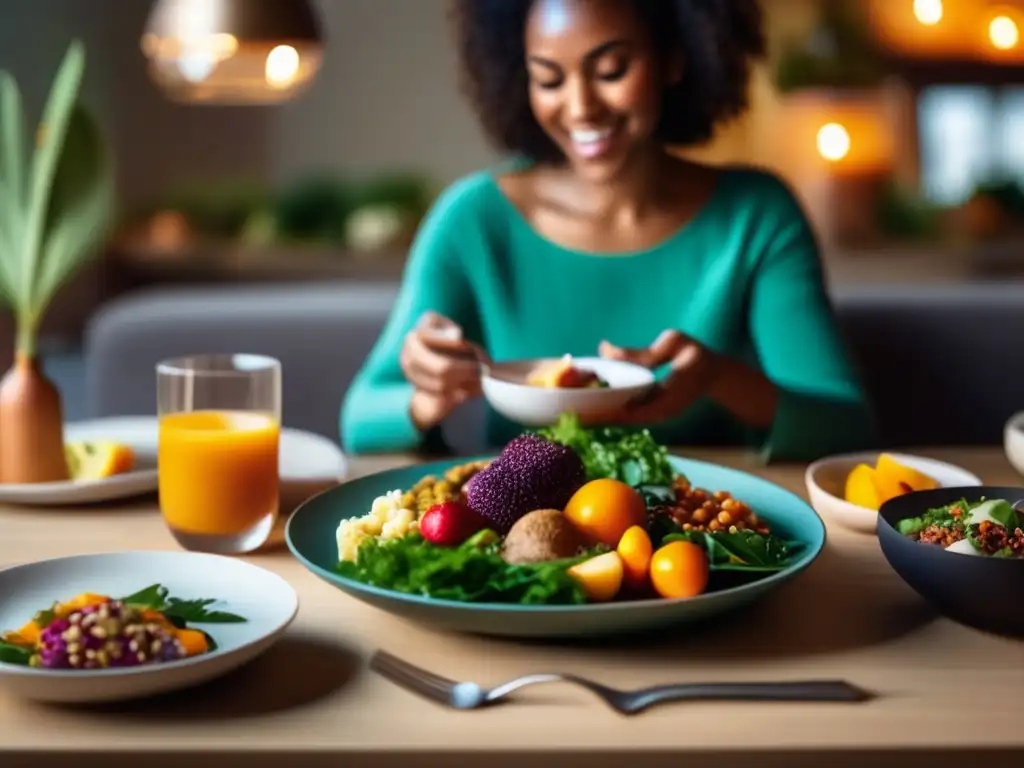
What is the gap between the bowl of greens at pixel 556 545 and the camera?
2.85 feet

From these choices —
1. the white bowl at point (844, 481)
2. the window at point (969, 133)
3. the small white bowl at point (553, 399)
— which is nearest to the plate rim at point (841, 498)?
the white bowl at point (844, 481)

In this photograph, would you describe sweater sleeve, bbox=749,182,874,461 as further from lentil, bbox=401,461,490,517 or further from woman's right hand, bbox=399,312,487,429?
lentil, bbox=401,461,490,517

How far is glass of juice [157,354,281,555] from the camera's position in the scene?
3.67 ft

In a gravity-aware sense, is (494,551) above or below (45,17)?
below

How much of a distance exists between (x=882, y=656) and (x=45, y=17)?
454 centimetres

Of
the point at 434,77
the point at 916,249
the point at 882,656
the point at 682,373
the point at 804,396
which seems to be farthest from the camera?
the point at 434,77

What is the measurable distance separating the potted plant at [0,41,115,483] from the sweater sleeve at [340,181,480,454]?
0.44 metres

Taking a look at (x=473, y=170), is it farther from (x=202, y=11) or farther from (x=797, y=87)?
(x=202, y=11)

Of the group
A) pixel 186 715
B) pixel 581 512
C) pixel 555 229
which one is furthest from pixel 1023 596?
pixel 555 229

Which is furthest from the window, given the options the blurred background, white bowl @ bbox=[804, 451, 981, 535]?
white bowl @ bbox=[804, 451, 981, 535]

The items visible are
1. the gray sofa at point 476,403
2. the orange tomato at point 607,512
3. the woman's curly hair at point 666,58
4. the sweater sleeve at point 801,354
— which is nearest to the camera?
the orange tomato at point 607,512

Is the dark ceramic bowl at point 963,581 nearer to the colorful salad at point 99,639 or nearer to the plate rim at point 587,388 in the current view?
the plate rim at point 587,388

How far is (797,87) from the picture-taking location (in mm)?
5234

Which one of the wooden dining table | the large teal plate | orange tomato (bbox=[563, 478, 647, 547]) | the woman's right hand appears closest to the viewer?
the wooden dining table
